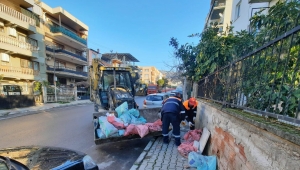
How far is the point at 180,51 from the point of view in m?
7.24

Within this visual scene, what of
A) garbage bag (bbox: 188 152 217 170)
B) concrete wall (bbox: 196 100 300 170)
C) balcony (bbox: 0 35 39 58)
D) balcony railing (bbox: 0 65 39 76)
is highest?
balcony (bbox: 0 35 39 58)

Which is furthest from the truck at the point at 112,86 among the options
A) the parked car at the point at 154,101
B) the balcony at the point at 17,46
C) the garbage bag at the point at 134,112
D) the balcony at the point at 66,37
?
the balcony at the point at 66,37

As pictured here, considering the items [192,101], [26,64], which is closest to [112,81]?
[192,101]

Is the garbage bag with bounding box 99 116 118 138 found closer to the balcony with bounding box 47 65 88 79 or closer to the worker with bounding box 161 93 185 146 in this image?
the worker with bounding box 161 93 185 146

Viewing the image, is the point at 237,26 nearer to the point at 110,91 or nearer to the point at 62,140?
the point at 110,91

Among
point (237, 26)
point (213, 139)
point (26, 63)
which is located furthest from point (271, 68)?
point (26, 63)

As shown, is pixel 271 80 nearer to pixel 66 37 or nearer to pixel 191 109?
pixel 191 109

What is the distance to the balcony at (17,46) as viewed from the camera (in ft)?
45.1

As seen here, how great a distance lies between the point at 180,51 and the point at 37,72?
18653 millimetres

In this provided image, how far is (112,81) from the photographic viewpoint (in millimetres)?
7141

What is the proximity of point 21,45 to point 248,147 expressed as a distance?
20.6 m

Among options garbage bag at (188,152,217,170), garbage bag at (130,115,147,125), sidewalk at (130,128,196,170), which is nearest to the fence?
garbage bag at (188,152,217,170)

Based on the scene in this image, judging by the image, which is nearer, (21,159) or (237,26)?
(21,159)

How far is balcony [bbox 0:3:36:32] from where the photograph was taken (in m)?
13.6
